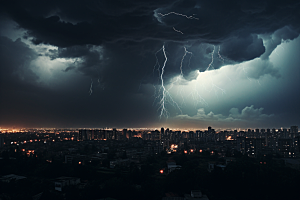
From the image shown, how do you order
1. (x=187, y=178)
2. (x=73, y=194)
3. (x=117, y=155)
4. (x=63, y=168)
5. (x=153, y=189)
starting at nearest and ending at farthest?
(x=73, y=194)
(x=153, y=189)
(x=187, y=178)
(x=63, y=168)
(x=117, y=155)

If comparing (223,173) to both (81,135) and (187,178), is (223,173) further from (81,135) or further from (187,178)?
(81,135)

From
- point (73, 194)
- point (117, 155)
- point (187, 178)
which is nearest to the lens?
point (73, 194)

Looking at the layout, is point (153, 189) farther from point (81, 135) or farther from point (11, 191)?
point (81, 135)

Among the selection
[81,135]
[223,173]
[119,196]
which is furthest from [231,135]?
[119,196]

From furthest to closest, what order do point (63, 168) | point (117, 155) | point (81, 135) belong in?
1. point (81, 135)
2. point (117, 155)
3. point (63, 168)

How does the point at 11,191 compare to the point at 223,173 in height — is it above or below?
below

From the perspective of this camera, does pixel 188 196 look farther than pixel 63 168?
No

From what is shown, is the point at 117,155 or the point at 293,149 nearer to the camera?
the point at 117,155

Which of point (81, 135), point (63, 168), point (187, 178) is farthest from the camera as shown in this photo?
point (81, 135)

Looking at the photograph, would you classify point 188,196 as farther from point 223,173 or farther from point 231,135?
point 231,135

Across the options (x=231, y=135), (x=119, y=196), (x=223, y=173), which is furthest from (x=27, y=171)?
(x=231, y=135)
